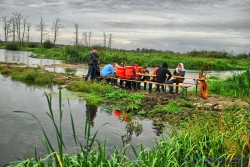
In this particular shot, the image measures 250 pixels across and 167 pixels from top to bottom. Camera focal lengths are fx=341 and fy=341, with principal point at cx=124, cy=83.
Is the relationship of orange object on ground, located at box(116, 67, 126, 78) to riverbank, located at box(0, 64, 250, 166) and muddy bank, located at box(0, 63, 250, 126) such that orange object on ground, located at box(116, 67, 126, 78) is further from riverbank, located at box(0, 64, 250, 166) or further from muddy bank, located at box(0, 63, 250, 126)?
muddy bank, located at box(0, 63, 250, 126)

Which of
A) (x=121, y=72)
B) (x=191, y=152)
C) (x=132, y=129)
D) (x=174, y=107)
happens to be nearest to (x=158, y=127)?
(x=132, y=129)

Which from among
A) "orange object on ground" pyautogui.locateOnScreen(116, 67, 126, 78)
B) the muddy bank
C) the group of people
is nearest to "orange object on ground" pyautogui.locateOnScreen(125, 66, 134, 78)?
the group of people

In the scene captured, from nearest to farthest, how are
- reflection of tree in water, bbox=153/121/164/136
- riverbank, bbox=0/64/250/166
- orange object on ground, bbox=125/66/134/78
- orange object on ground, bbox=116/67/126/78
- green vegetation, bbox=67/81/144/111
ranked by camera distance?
riverbank, bbox=0/64/250/166 < reflection of tree in water, bbox=153/121/164/136 < green vegetation, bbox=67/81/144/111 < orange object on ground, bbox=125/66/134/78 < orange object on ground, bbox=116/67/126/78

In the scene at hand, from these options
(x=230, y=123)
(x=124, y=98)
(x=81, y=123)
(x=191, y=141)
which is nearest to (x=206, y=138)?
(x=191, y=141)

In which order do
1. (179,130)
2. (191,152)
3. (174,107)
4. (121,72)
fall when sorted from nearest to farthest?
(191,152), (179,130), (174,107), (121,72)

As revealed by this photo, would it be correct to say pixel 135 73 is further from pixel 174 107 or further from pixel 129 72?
pixel 174 107

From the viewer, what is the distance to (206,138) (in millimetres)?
6074

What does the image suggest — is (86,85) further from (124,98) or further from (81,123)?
(81,123)

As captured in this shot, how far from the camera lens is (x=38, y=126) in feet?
30.6

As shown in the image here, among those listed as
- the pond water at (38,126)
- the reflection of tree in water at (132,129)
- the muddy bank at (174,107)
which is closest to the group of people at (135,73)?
the muddy bank at (174,107)

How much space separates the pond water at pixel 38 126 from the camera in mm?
7568

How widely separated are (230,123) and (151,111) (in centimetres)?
498

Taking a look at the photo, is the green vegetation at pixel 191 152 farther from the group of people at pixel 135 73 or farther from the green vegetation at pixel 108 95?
the group of people at pixel 135 73

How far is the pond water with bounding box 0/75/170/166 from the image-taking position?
24.8 ft
